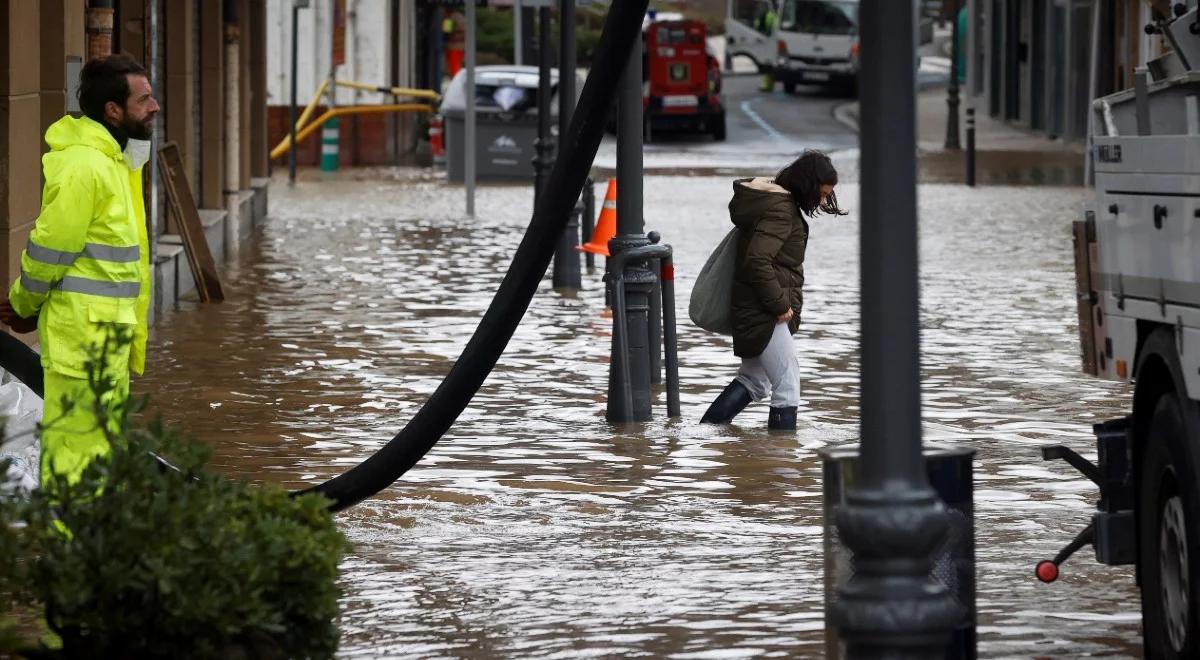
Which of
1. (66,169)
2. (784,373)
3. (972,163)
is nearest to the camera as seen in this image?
(66,169)

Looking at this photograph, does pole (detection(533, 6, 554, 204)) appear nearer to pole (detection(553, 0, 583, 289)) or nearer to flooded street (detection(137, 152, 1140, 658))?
→ pole (detection(553, 0, 583, 289))

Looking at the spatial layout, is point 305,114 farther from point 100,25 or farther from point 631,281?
point 631,281

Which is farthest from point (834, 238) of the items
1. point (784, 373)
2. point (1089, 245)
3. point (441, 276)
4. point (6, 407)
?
point (1089, 245)

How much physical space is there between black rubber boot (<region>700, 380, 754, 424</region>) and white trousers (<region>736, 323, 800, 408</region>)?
5 centimetres

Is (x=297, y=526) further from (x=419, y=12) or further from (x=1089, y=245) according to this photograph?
(x=419, y=12)

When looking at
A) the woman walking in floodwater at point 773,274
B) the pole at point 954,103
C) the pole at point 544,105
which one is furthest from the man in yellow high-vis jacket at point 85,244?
the pole at point 954,103

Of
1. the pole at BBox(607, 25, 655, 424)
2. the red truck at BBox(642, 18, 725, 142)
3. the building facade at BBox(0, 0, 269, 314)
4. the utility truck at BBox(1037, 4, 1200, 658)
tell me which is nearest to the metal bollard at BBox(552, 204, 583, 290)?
the building facade at BBox(0, 0, 269, 314)

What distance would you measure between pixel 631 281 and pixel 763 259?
1130 mm

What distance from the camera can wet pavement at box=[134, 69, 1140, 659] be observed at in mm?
7105

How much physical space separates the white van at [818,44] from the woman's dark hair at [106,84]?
4925 cm

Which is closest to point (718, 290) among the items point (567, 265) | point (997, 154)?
point (567, 265)

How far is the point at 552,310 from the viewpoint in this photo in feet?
53.9

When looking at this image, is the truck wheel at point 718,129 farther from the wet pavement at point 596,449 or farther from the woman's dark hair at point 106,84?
the woman's dark hair at point 106,84

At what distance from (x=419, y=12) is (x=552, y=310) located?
31.4 metres
